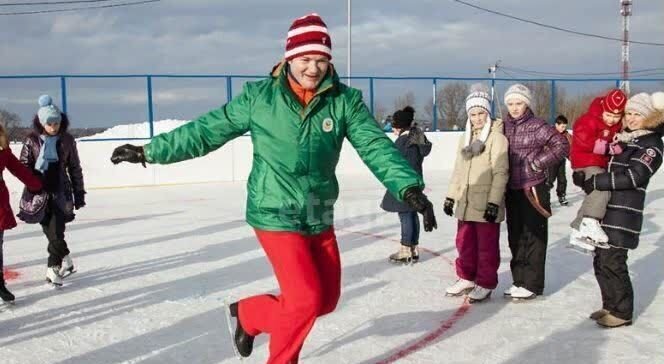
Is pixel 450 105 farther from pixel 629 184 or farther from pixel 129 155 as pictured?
pixel 129 155

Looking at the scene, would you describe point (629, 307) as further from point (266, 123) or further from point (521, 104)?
point (266, 123)

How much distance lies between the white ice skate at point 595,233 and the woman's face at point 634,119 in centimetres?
60

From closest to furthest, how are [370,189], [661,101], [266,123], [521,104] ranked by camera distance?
[266,123]
[661,101]
[521,104]
[370,189]

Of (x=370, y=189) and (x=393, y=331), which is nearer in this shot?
(x=393, y=331)

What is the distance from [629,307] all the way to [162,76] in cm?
1242

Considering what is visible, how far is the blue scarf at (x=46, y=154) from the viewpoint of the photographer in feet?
15.9

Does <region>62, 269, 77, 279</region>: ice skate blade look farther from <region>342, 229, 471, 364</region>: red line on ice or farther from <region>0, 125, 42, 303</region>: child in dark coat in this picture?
<region>342, 229, 471, 364</region>: red line on ice

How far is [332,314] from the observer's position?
13.8 ft

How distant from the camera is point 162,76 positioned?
47.5ft

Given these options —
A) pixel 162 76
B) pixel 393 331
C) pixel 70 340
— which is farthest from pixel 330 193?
pixel 162 76

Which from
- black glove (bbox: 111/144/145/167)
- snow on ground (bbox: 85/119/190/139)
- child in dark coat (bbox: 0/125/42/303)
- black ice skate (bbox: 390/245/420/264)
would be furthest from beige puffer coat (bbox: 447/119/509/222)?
snow on ground (bbox: 85/119/190/139)

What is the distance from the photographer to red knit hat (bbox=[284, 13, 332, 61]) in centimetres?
272

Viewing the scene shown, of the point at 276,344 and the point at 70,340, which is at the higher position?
the point at 276,344

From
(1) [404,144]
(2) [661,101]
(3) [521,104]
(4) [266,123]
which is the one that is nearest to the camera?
(4) [266,123]
